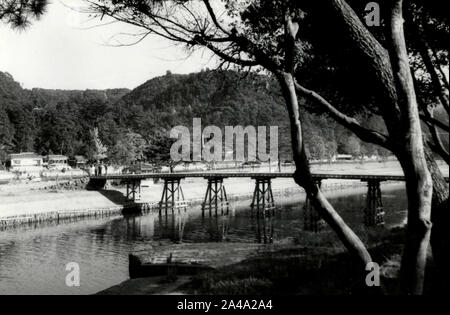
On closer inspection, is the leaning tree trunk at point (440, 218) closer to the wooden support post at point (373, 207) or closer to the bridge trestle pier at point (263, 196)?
the wooden support post at point (373, 207)

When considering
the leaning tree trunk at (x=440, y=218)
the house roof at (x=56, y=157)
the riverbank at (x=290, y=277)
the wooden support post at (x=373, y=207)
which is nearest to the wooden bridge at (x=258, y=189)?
the wooden support post at (x=373, y=207)

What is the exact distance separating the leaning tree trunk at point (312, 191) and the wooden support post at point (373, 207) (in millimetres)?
26340

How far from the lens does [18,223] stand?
32.7 meters

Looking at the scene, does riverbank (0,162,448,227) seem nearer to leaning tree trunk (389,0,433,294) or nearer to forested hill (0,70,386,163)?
forested hill (0,70,386,163)

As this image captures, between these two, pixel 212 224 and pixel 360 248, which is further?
pixel 212 224

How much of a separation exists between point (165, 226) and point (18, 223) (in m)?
10.5

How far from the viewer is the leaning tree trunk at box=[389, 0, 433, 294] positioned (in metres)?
4.50

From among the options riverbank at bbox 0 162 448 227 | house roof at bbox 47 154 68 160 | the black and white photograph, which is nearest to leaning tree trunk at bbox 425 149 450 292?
the black and white photograph

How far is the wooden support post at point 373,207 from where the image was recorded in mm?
30828

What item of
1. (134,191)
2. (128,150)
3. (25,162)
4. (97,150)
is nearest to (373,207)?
(134,191)

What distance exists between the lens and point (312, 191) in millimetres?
5227
